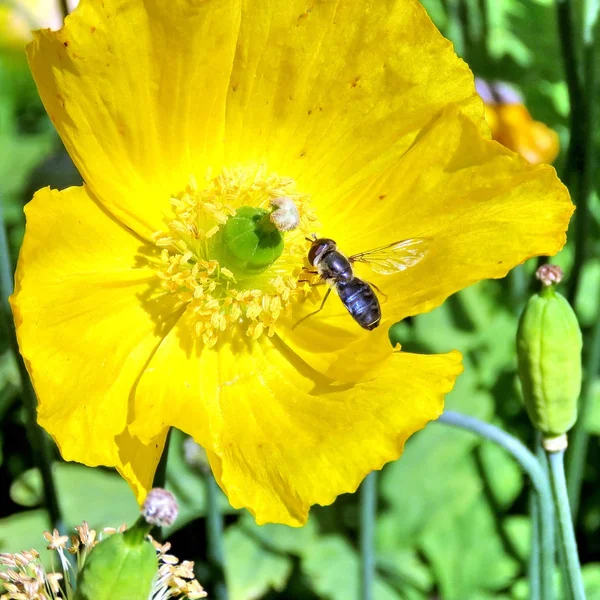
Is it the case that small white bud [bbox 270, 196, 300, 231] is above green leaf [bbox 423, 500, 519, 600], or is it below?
above

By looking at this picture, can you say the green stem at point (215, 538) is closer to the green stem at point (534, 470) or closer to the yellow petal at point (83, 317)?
the yellow petal at point (83, 317)

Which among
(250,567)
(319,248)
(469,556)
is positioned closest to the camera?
(319,248)

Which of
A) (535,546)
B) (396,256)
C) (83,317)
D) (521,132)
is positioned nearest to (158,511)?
(83,317)

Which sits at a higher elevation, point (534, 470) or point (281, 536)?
point (534, 470)

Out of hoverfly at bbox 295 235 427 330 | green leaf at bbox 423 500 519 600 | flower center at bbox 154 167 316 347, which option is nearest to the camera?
hoverfly at bbox 295 235 427 330

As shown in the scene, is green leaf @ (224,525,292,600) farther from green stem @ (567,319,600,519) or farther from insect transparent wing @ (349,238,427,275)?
insect transparent wing @ (349,238,427,275)

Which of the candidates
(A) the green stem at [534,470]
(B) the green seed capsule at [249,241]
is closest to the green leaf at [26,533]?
(B) the green seed capsule at [249,241]

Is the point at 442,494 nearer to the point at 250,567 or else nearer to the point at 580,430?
the point at 580,430

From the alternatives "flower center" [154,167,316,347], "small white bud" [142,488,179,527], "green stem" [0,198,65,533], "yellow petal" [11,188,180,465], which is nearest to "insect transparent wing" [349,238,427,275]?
"flower center" [154,167,316,347]
